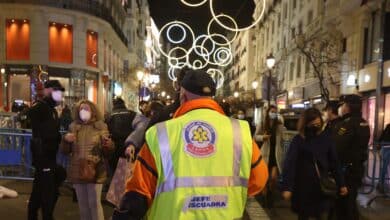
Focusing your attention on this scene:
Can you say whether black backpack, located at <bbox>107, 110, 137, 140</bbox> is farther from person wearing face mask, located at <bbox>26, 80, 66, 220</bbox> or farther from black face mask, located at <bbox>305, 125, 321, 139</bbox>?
black face mask, located at <bbox>305, 125, 321, 139</bbox>

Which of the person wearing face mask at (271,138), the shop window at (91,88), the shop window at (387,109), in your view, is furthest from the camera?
the shop window at (91,88)

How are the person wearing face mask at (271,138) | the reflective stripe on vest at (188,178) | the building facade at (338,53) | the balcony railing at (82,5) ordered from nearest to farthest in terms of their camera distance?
the reflective stripe on vest at (188,178)
the person wearing face mask at (271,138)
the building facade at (338,53)
the balcony railing at (82,5)

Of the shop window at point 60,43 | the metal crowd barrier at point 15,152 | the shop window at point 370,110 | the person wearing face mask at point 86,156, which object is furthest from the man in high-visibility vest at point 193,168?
the shop window at point 60,43

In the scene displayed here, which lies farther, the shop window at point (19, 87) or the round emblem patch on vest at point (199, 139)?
the shop window at point (19, 87)

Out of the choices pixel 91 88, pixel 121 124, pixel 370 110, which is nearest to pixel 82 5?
pixel 91 88

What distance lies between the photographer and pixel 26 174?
9.44 meters

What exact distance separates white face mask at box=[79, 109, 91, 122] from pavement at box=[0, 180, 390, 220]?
1.97 m

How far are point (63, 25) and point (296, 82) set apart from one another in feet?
63.7

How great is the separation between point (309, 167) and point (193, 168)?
310 centimetres

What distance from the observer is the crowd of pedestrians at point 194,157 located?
2.35 metres

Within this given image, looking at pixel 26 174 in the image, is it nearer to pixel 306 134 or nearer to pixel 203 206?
pixel 306 134

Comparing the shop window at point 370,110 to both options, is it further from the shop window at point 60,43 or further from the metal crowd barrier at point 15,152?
the shop window at point 60,43

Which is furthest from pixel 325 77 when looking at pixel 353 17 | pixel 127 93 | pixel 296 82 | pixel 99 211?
pixel 127 93

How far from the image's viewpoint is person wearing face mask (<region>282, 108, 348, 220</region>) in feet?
16.8
